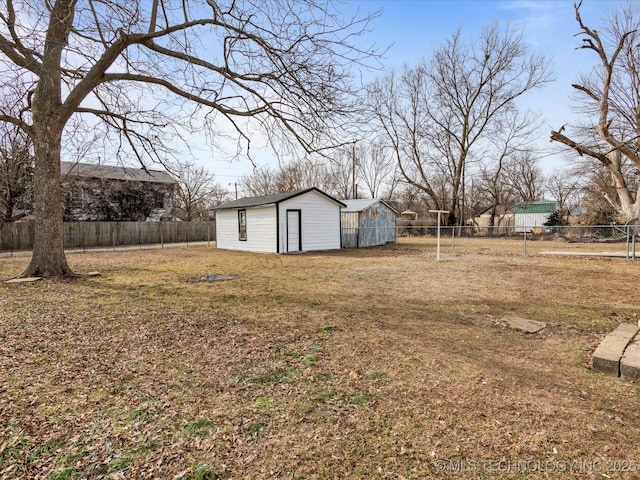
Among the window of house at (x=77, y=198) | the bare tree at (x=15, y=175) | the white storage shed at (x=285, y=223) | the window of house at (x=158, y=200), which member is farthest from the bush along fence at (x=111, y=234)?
the white storage shed at (x=285, y=223)

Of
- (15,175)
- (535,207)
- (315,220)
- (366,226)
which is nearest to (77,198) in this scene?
(15,175)

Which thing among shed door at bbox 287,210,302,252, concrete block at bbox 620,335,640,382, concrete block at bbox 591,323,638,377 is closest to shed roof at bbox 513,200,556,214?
shed door at bbox 287,210,302,252

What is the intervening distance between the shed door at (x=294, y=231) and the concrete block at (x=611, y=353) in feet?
41.9

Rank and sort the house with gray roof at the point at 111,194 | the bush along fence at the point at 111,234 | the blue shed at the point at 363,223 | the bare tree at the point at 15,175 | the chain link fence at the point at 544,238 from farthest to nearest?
the house with gray roof at the point at 111,194 < the blue shed at the point at 363,223 < the bush along fence at the point at 111,234 < the chain link fence at the point at 544,238 < the bare tree at the point at 15,175

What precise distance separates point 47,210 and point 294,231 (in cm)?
958

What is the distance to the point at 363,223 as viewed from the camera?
18656 mm

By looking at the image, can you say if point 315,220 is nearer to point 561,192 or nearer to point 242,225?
point 242,225

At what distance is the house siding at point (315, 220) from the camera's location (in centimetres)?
1545

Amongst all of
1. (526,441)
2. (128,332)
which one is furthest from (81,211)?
(526,441)

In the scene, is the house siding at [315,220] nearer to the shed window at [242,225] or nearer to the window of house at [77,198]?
the shed window at [242,225]

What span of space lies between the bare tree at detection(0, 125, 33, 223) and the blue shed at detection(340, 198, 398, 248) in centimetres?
1506

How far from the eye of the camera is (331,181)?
33000 mm

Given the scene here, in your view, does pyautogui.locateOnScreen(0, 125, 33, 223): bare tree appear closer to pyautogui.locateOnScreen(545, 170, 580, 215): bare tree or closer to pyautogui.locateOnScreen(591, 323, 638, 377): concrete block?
pyautogui.locateOnScreen(591, 323, 638, 377): concrete block

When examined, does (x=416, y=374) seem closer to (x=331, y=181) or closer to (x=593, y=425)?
(x=593, y=425)
